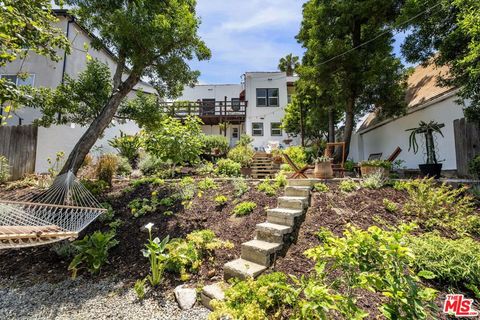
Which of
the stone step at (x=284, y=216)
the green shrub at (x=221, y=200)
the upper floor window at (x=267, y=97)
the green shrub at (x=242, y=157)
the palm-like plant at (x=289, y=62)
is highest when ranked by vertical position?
the palm-like plant at (x=289, y=62)

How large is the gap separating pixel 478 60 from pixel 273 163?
7.54 meters

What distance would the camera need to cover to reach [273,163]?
11.2 meters

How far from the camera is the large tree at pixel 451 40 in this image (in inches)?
173

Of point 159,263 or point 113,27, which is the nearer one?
point 159,263

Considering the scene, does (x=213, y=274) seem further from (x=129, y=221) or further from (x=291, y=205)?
(x=129, y=221)

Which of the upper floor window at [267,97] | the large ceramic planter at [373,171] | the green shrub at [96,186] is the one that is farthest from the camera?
Answer: the upper floor window at [267,97]

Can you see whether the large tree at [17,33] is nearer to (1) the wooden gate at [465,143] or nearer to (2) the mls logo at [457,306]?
(2) the mls logo at [457,306]

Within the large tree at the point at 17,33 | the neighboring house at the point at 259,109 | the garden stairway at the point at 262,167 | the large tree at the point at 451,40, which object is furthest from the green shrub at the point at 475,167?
the neighboring house at the point at 259,109

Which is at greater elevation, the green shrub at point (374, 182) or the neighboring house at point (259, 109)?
the neighboring house at point (259, 109)

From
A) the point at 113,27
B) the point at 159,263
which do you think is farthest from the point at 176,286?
the point at 113,27

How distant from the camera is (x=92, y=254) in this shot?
375 cm

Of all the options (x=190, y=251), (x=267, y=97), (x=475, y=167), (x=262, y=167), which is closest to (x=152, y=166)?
(x=262, y=167)

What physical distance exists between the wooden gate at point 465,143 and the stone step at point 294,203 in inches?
186

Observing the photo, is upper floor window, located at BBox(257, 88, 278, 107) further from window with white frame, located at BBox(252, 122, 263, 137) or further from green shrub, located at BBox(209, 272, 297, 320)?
green shrub, located at BBox(209, 272, 297, 320)
